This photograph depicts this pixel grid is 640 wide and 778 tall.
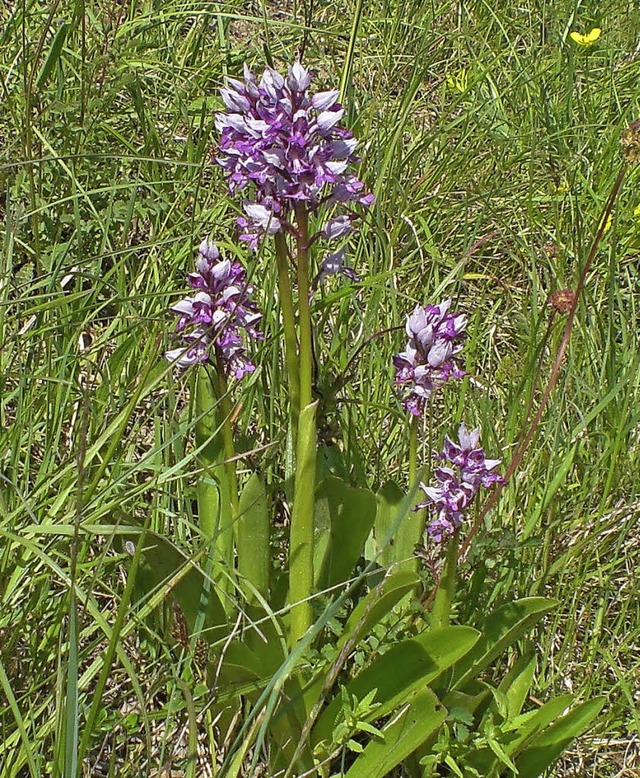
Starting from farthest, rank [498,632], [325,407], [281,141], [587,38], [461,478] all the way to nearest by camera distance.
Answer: [587,38] < [325,407] < [498,632] < [461,478] < [281,141]

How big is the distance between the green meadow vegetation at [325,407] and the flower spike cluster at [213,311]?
0.07 metres

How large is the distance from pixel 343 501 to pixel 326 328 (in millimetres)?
943

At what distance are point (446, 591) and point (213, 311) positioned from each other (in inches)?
21.9

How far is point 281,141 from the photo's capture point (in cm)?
119

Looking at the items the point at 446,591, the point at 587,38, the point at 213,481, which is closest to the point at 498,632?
the point at 446,591

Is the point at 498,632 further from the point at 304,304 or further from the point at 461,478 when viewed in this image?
the point at 304,304

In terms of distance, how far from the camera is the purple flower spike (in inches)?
46.4

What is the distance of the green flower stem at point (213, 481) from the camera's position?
4.84ft

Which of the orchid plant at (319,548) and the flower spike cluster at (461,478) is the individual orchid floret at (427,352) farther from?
the flower spike cluster at (461,478)

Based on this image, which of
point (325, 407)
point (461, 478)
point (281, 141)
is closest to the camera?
point (281, 141)

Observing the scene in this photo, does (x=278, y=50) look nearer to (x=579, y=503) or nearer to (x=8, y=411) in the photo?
(x=8, y=411)

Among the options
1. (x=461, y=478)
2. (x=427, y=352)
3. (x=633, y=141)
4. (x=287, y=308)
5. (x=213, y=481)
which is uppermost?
(x=633, y=141)

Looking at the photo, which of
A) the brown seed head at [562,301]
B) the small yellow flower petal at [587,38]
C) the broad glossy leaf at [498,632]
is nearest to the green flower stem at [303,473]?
the broad glossy leaf at [498,632]

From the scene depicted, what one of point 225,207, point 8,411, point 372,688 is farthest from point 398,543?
point 225,207
